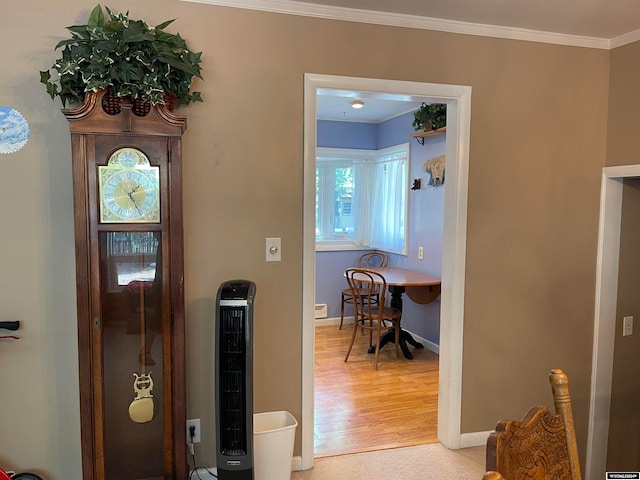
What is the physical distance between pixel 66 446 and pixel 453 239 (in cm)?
234

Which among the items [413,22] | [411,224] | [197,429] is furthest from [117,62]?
[411,224]

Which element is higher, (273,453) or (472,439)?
(273,453)

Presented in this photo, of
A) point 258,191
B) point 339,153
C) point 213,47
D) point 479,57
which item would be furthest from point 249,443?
point 339,153

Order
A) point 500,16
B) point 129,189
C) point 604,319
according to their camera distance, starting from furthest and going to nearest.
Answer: point 604,319 → point 500,16 → point 129,189

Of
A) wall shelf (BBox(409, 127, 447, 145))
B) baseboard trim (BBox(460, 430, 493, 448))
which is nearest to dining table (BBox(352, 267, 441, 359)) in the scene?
wall shelf (BBox(409, 127, 447, 145))

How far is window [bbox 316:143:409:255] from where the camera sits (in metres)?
5.90

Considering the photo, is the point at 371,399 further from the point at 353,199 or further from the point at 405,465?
the point at 353,199

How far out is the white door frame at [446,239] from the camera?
8.30 ft

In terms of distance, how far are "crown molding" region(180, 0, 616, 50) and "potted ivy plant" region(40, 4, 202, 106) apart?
52 centimetres

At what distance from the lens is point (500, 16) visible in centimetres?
257

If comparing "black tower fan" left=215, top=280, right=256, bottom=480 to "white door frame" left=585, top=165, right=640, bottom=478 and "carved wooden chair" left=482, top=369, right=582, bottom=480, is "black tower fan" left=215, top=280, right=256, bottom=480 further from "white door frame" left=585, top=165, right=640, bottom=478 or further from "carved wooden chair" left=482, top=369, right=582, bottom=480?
"white door frame" left=585, top=165, right=640, bottom=478

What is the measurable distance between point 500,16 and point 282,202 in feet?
5.20

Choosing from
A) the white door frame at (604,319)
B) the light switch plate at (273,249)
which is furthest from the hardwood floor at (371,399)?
the light switch plate at (273,249)

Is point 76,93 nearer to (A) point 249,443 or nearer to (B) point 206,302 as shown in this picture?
(B) point 206,302
